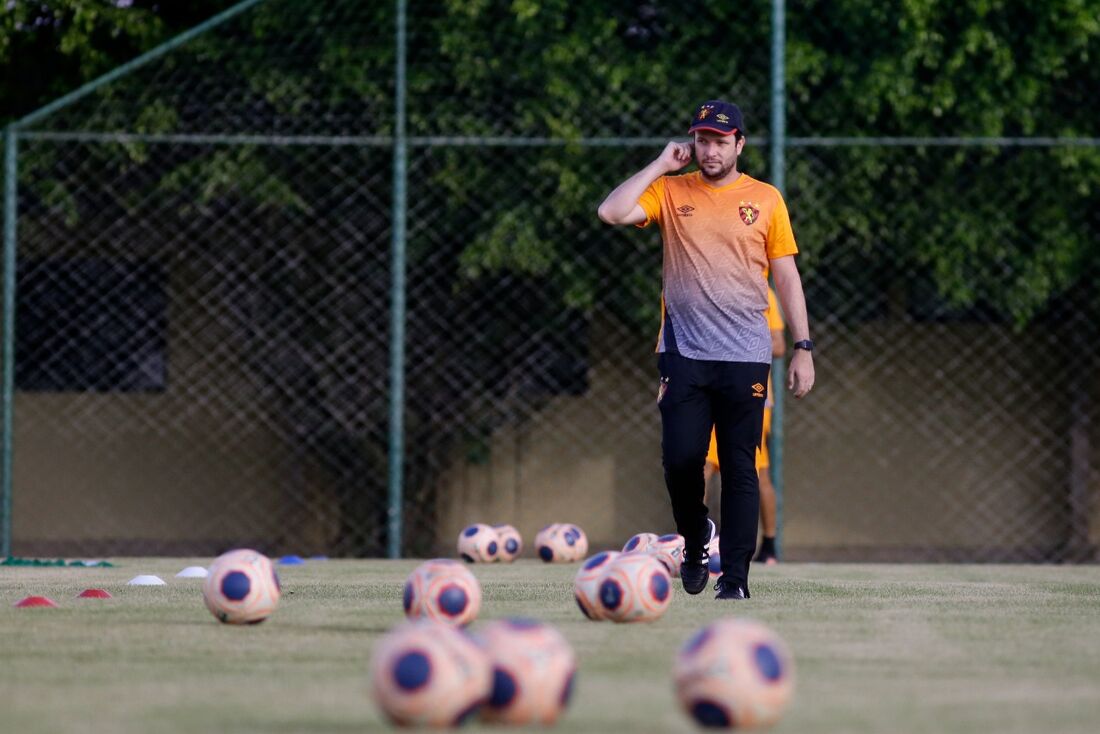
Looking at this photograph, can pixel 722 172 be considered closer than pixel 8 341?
Yes

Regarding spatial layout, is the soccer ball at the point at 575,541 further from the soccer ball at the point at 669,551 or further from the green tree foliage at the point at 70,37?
the green tree foliage at the point at 70,37

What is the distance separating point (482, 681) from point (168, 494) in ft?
38.4

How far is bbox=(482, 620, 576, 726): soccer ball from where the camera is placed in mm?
3604

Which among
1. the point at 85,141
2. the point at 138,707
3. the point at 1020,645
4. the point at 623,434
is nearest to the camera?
the point at 138,707

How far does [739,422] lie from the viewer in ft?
23.0

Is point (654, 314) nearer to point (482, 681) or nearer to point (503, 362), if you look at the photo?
point (503, 362)

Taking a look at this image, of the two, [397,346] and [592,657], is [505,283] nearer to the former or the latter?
[397,346]

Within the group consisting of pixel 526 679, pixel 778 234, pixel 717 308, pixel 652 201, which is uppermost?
pixel 652 201

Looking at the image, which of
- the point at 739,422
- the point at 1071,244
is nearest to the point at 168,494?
the point at 1071,244

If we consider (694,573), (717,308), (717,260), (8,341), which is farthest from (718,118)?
(8,341)

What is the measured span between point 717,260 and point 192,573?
3640 mm

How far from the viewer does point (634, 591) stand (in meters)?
5.81

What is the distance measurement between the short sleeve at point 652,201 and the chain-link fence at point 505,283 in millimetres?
4572

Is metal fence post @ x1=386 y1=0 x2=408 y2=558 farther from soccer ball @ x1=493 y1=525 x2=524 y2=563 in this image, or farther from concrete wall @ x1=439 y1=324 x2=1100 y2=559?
concrete wall @ x1=439 y1=324 x2=1100 y2=559
